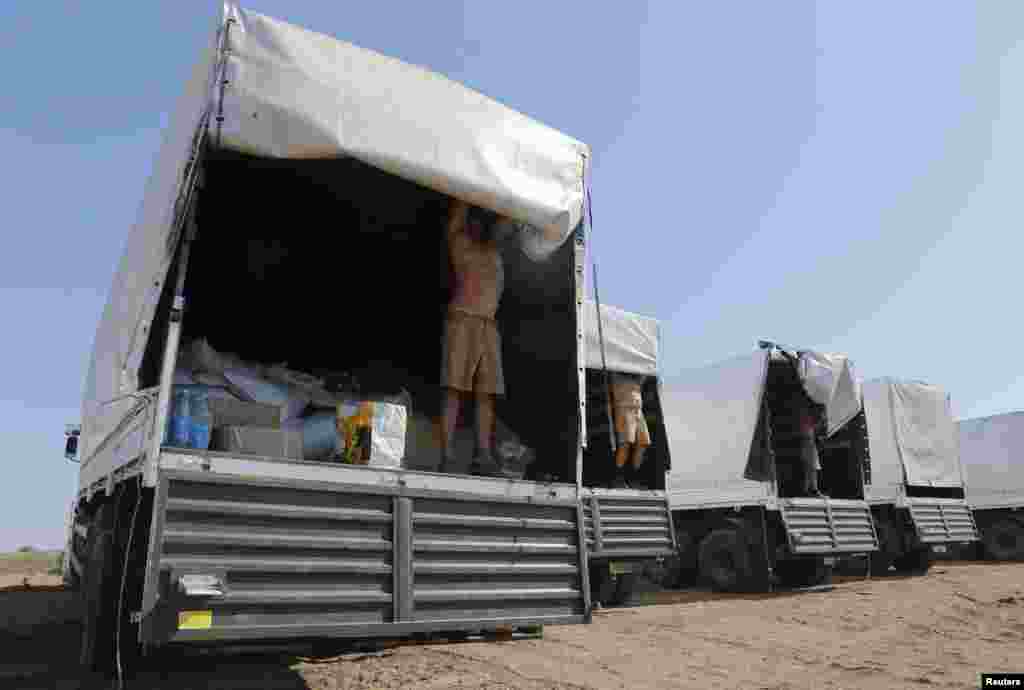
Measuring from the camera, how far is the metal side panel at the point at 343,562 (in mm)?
2869

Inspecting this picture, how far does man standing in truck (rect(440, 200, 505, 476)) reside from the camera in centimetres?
462

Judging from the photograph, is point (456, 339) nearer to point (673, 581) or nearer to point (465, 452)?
point (465, 452)

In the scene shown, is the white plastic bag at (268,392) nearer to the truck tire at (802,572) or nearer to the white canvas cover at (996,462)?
the truck tire at (802,572)

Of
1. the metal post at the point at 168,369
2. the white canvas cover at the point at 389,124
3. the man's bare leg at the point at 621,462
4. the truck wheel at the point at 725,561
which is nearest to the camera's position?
the metal post at the point at 168,369

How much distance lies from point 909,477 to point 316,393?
36.7ft

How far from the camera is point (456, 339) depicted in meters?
4.62

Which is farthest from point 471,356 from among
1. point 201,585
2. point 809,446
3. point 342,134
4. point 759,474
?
point 809,446

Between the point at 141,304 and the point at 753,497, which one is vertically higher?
the point at 141,304

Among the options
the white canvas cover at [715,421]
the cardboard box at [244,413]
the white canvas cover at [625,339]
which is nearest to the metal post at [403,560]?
the cardboard box at [244,413]

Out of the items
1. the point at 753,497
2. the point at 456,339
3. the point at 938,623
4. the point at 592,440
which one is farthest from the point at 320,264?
the point at 938,623

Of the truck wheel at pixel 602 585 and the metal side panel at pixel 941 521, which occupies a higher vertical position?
the metal side panel at pixel 941 521

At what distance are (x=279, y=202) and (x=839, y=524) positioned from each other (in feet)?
28.9

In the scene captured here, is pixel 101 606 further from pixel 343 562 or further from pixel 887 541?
pixel 887 541

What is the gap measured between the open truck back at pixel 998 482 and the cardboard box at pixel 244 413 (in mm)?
15730
